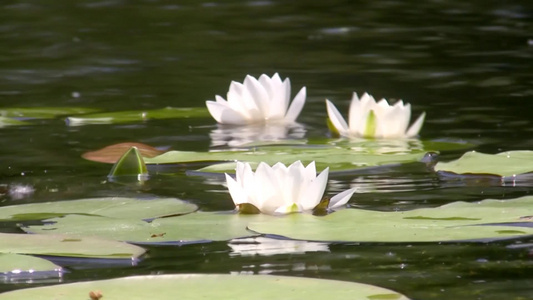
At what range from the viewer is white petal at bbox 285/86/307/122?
12.1ft

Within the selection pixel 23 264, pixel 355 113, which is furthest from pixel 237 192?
pixel 355 113

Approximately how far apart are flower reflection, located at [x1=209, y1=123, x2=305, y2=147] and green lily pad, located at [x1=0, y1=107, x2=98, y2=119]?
1.92 feet

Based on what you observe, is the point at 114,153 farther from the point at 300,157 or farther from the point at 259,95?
the point at 259,95

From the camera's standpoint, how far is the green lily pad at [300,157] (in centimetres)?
279

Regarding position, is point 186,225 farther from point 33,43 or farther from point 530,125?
point 33,43

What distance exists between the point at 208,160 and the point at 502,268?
1336mm

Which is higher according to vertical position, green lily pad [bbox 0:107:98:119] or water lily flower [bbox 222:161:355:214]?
green lily pad [bbox 0:107:98:119]

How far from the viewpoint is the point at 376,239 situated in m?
1.87

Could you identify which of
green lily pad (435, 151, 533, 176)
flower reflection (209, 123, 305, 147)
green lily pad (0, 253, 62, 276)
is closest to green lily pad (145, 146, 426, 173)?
green lily pad (435, 151, 533, 176)

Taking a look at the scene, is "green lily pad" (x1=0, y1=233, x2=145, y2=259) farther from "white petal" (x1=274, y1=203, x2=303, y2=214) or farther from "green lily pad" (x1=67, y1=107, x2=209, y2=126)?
"green lily pad" (x1=67, y1=107, x2=209, y2=126)

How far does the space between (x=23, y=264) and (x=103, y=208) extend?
1.70 feet

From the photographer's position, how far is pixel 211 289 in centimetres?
151

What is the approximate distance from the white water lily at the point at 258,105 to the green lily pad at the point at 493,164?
1.06 metres

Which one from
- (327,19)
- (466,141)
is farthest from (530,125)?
(327,19)
